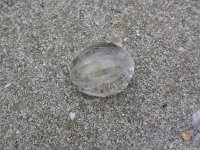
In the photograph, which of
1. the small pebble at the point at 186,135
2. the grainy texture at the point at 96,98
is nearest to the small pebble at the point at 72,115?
the grainy texture at the point at 96,98

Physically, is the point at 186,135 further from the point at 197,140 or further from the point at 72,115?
the point at 72,115

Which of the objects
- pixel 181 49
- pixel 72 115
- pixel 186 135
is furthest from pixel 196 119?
pixel 72 115

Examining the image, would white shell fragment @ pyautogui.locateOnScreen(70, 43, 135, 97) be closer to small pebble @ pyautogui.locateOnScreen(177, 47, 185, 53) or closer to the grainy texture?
the grainy texture

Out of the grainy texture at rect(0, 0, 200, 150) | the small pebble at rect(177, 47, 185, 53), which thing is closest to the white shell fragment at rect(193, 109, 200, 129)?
the grainy texture at rect(0, 0, 200, 150)

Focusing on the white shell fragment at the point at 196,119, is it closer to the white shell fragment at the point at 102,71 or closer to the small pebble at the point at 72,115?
the white shell fragment at the point at 102,71

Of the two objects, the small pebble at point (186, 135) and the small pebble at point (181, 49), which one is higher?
the small pebble at point (181, 49)
